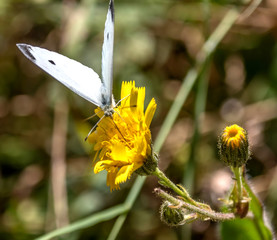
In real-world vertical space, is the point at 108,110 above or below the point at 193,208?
above

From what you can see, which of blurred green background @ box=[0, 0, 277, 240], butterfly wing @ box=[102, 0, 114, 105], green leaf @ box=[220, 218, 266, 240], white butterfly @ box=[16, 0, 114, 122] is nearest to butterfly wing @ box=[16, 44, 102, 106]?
white butterfly @ box=[16, 0, 114, 122]

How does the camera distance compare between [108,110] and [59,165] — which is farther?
[59,165]

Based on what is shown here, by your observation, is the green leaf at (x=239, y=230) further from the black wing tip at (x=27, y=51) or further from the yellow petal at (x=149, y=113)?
the black wing tip at (x=27, y=51)

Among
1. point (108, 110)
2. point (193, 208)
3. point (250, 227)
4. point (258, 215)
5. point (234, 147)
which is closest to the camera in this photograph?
point (193, 208)

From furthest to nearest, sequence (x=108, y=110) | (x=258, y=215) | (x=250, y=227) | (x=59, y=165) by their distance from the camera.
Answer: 1. (x=59, y=165)
2. (x=250, y=227)
3. (x=258, y=215)
4. (x=108, y=110)

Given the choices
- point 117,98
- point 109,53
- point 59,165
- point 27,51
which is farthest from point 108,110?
point 59,165

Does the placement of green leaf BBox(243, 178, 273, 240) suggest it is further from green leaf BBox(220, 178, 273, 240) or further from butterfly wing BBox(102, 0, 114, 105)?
butterfly wing BBox(102, 0, 114, 105)

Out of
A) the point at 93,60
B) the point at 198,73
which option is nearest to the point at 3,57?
the point at 93,60

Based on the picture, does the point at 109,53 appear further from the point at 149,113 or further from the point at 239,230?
the point at 239,230
